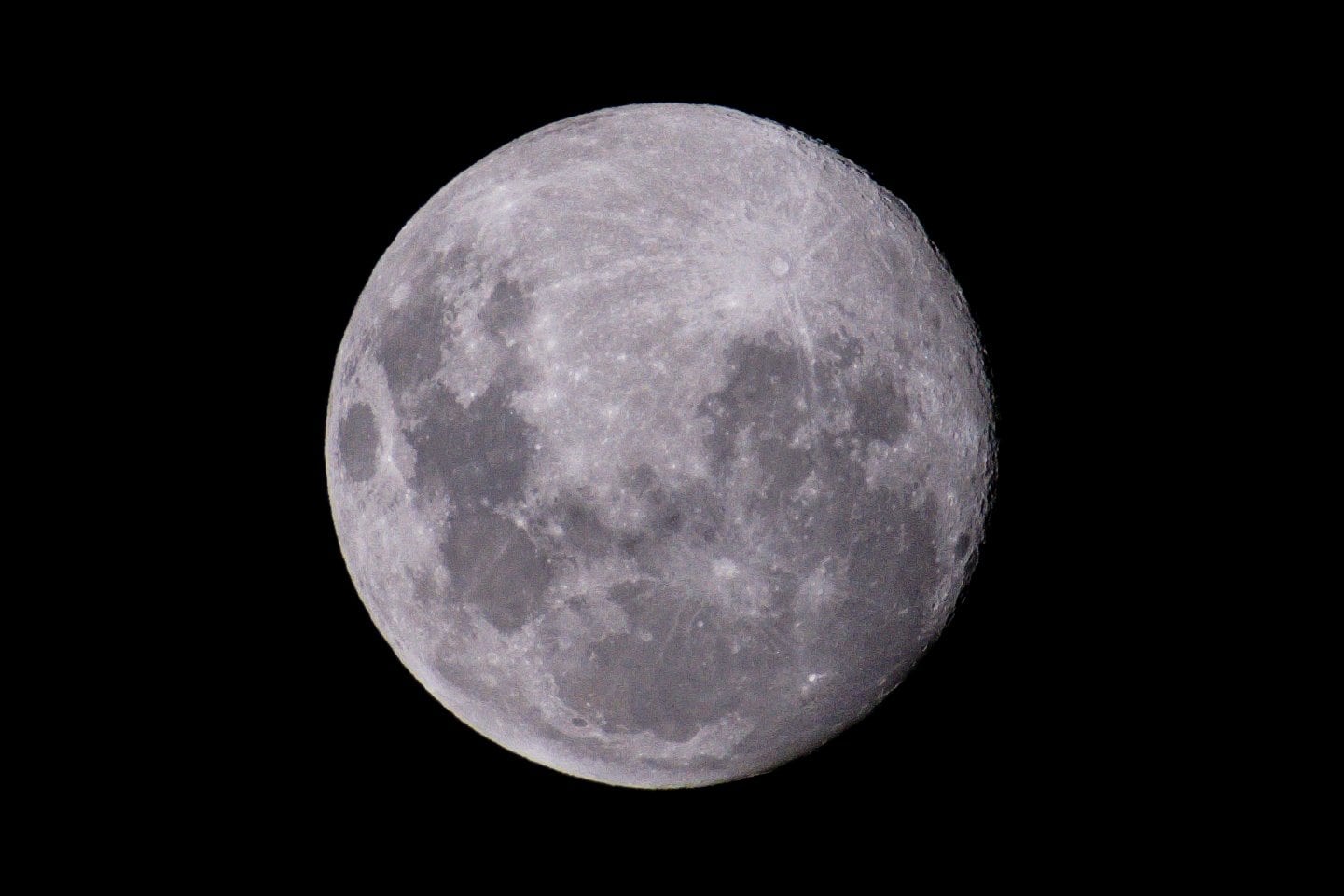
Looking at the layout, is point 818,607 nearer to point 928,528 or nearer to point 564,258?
point 928,528

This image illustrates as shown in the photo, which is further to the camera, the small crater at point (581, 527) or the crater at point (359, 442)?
the crater at point (359, 442)

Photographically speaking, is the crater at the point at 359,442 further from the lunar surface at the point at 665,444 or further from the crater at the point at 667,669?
the crater at the point at 667,669

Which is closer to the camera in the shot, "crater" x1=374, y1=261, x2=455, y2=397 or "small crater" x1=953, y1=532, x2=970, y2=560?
"crater" x1=374, y1=261, x2=455, y2=397

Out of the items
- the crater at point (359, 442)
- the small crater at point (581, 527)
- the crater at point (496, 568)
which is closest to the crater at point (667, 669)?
the small crater at point (581, 527)

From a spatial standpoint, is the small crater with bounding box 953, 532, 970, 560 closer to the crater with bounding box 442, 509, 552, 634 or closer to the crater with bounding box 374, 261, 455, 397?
the crater with bounding box 442, 509, 552, 634

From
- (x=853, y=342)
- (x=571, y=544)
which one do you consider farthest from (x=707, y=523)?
(x=853, y=342)

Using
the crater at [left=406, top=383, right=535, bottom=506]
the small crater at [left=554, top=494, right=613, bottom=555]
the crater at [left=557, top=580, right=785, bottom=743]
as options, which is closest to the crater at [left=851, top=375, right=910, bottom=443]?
the crater at [left=557, top=580, right=785, bottom=743]
